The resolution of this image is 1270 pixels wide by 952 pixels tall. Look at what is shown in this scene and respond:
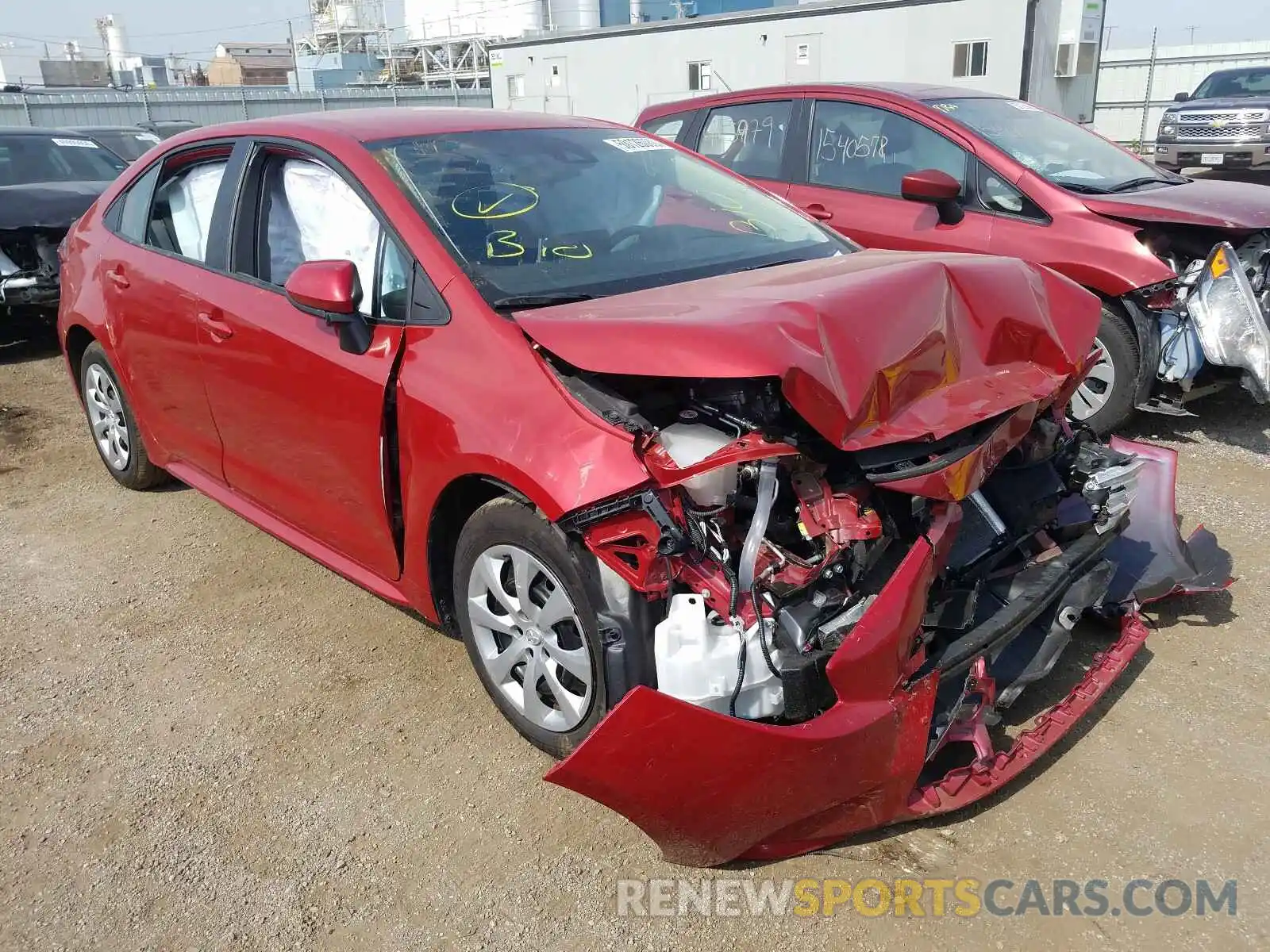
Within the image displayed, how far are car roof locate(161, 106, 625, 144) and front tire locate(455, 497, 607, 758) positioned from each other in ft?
4.74

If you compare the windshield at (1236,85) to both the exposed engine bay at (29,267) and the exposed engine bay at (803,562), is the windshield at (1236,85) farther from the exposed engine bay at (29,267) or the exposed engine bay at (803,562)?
the exposed engine bay at (803,562)

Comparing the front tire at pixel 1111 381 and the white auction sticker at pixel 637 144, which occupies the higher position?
the white auction sticker at pixel 637 144

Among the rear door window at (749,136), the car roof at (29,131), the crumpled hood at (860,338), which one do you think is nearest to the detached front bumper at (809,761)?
the crumpled hood at (860,338)

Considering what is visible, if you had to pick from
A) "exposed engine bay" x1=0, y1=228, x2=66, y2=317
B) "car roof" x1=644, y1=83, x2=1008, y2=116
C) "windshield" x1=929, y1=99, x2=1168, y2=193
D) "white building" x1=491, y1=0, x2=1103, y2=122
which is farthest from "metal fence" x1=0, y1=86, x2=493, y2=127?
"windshield" x1=929, y1=99, x2=1168, y2=193

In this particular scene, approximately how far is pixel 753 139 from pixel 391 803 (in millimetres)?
4981

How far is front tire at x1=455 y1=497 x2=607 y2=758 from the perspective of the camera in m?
2.53

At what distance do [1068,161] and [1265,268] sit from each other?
1163 millimetres

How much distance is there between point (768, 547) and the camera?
2402mm

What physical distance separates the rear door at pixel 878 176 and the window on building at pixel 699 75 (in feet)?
49.4

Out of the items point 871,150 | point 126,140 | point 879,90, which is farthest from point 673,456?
point 126,140

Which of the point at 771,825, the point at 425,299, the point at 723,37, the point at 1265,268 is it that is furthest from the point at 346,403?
the point at 723,37

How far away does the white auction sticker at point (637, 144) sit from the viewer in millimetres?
3684

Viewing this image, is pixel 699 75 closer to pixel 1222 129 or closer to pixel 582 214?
pixel 1222 129

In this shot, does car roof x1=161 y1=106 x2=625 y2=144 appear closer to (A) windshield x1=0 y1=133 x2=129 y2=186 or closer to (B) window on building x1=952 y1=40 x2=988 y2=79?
Answer: (A) windshield x1=0 y1=133 x2=129 y2=186
